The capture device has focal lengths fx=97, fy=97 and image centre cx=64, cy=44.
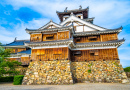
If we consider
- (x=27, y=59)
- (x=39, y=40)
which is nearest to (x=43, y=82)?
(x=39, y=40)

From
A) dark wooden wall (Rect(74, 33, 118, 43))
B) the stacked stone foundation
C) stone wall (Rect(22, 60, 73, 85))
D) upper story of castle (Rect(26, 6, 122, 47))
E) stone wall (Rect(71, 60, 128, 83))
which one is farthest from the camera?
dark wooden wall (Rect(74, 33, 118, 43))

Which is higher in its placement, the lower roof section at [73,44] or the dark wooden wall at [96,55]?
the lower roof section at [73,44]

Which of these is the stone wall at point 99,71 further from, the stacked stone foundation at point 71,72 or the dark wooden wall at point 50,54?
the dark wooden wall at point 50,54

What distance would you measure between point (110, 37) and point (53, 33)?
414 inches

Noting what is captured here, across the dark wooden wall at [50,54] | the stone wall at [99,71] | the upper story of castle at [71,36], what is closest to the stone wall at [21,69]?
the dark wooden wall at [50,54]

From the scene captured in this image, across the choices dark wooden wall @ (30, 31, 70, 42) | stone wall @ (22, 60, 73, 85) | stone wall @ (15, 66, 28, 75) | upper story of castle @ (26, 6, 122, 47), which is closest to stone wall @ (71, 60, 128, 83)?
stone wall @ (22, 60, 73, 85)

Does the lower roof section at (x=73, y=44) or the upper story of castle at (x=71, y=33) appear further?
the upper story of castle at (x=71, y=33)

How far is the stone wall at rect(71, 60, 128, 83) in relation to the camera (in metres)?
15.5

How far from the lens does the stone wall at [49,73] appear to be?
14266mm

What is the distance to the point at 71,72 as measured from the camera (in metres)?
14.8

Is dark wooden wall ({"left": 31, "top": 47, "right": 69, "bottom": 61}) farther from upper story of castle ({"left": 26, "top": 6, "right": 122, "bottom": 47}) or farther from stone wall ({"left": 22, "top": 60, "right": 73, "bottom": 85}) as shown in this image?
upper story of castle ({"left": 26, "top": 6, "right": 122, "bottom": 47})

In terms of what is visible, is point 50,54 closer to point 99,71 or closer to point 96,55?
point 96,55

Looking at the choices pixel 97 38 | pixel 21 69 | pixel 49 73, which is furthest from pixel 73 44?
pixel 21 69

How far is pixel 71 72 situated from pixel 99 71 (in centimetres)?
501
